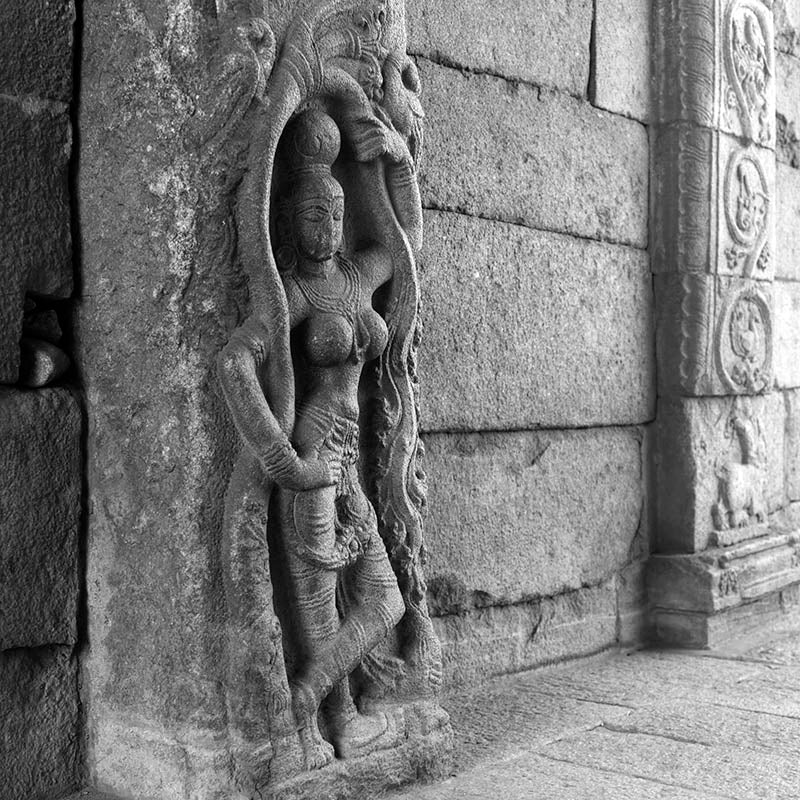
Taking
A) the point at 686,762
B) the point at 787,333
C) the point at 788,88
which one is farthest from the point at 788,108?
the point at 686,762

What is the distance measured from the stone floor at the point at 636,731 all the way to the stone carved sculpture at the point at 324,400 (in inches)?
13.1

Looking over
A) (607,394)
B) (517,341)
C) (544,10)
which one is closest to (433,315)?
(517,341)

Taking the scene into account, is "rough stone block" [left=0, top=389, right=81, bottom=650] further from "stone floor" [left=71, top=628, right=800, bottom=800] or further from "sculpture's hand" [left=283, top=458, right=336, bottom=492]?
"sculpture's hand" [left=283, top=458, right=336, bottom=492]

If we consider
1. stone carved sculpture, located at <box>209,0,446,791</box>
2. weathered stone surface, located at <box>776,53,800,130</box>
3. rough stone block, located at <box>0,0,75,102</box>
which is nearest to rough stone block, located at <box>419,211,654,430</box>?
stone carved sculpture, located at <box>209,0,446,791</box>

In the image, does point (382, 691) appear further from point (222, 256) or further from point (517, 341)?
point (517, 341)

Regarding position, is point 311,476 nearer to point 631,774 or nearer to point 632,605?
point 631,774

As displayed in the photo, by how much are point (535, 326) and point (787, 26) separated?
2560 mm

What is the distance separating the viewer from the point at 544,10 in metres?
4.40

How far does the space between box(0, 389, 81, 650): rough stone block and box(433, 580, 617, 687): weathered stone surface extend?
141cm

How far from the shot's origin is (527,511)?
4.30 metres

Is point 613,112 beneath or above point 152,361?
above

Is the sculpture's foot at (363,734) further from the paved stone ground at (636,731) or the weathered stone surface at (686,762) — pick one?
the weathered stone surface at (686,762)

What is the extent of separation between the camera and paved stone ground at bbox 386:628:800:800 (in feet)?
10.2

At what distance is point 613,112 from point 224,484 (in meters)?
2.71
